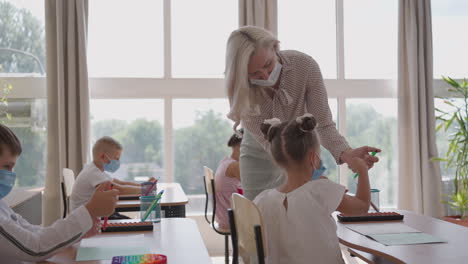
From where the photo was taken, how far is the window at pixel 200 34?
5.32 metres

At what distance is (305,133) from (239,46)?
412mm

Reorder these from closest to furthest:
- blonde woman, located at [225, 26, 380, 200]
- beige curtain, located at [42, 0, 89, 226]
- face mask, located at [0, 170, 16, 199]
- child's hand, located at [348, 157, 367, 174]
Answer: face mask, located at [0, 170, 16, 199] < child's hand, located at [348, 157, 367, 174] < blonde woman, located at [225, 26, 380, 200] < beige curtain, located at [42, 0, 89, 226]

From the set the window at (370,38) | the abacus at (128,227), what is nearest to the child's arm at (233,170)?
the abacus at (128,227)

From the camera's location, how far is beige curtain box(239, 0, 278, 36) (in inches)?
201

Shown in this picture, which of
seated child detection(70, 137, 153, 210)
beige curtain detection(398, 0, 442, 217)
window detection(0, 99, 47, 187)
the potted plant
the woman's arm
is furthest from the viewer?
beige curtain detection(398, 0, 442, 217)

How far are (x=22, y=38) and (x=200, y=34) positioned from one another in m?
1.85

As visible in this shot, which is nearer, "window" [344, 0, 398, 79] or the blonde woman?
the blonde woman

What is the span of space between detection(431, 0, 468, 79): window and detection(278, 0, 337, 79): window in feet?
3.92

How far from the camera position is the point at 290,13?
5480mm

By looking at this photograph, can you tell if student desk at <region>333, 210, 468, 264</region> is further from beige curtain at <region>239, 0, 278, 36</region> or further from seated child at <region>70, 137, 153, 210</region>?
beige curtain at <region>239, 0, 278, 36</region>

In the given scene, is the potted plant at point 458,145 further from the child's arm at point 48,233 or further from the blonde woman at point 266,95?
the child's arm at point 48,233

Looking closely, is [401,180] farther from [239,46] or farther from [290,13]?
[239,46]

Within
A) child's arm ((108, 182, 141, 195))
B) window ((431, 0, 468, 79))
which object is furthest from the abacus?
window ((431, 0, 468, 79))

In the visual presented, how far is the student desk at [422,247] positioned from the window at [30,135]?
12.5 feet
